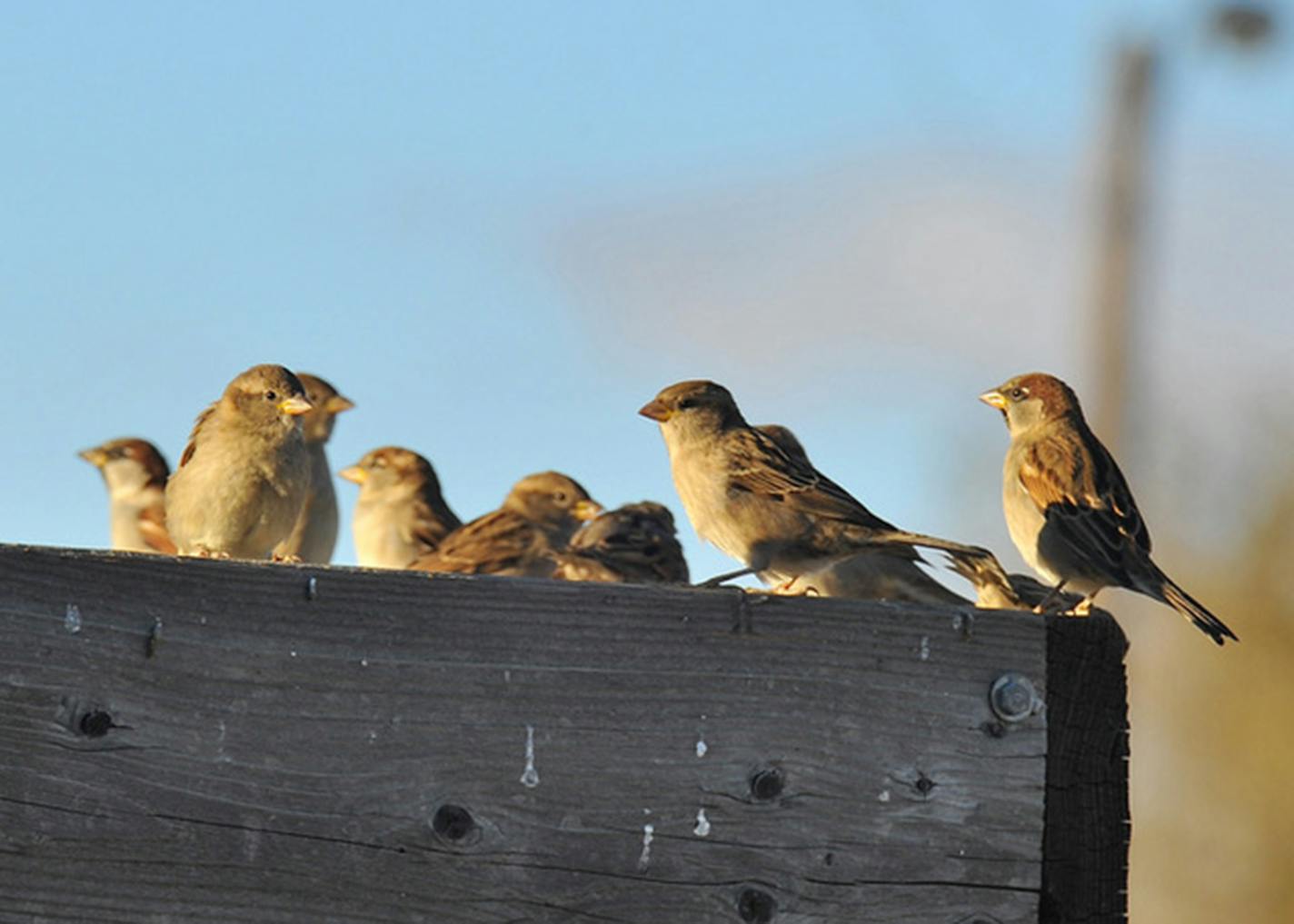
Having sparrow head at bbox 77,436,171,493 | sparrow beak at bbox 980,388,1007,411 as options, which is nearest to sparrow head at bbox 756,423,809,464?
sparrow beak at bbox 980,388,1007,411

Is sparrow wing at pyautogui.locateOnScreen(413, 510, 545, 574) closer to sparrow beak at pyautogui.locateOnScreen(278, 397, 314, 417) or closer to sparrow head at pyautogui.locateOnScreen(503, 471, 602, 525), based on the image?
sparrow head at pyautogui.locateOnScreen(503, 471, 602, 525)

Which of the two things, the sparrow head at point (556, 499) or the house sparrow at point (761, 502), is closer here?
the house sparrow at point (761, 502)

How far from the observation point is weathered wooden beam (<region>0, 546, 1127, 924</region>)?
2.58 metres

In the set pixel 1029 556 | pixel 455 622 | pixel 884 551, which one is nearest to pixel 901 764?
pixel 455 622

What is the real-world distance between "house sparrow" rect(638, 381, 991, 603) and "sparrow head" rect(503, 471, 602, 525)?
3246mm

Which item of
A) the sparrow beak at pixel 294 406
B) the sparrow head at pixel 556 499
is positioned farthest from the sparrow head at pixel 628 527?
the sparrow beak at pixel 294 406

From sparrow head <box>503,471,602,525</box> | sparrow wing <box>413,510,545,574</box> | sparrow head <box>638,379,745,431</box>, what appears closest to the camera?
sparrow head <box>638,379,745,431</box>

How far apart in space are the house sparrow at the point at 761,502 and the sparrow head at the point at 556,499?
10.7ft

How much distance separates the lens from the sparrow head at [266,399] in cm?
688

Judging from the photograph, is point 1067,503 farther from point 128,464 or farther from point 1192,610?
point 128,464

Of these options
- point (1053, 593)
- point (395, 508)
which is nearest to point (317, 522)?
point (395, 508)

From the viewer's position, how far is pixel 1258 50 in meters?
16.4

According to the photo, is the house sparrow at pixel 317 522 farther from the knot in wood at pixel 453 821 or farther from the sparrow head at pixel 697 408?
the knot in wood at pixel 453 821

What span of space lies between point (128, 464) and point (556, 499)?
1975 millimetres
